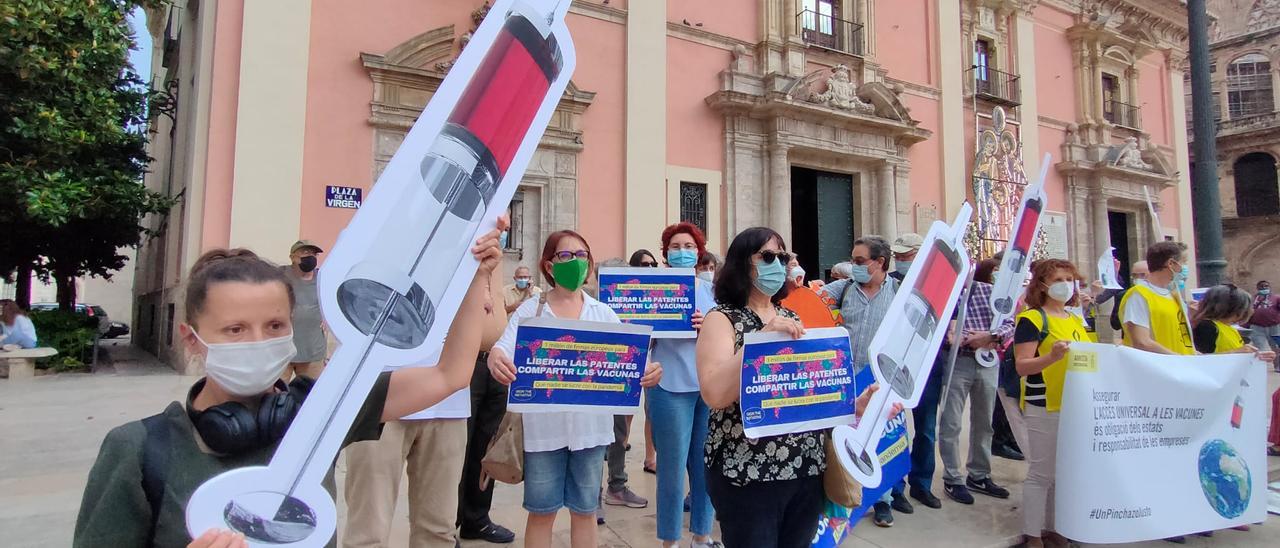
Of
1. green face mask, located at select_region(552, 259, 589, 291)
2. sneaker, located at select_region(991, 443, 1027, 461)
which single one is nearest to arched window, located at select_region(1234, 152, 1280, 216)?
sneaker, located at select_region(991, 443, 1027, 461)

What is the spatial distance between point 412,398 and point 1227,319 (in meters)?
5.78

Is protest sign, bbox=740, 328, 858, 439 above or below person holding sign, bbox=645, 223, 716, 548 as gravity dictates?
above

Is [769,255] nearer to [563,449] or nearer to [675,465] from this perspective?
[563,449]

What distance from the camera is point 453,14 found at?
1111cm

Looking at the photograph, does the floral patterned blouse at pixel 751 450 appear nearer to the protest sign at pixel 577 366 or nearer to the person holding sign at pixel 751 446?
the person holding sign at pixel 751 446

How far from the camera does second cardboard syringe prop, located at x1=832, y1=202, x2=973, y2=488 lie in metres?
2.41

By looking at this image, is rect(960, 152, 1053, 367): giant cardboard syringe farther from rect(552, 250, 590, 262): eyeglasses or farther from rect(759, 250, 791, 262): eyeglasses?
rect(552, 250, 590, 262): eyeglasses

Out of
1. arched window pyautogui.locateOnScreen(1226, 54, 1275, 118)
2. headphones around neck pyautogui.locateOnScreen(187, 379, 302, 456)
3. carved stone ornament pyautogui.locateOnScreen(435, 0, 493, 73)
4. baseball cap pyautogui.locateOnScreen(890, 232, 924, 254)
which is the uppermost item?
arched window pyautogui.locateOnScreen(1226, 54, 1275, 118)

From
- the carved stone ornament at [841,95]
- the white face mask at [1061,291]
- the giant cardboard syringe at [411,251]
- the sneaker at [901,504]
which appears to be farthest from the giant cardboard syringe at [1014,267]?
the carved stone ornament at [841,95]

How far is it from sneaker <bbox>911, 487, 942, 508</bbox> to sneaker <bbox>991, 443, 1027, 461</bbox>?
2001 mm

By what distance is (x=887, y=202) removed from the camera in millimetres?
14656

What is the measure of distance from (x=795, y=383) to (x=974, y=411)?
3532mm

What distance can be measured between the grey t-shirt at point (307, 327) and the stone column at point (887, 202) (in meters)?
12.8

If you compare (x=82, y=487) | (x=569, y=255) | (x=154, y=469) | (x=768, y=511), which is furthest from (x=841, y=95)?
(x=154, y=469)
